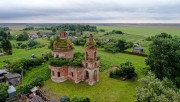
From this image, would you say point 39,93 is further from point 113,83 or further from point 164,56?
point 164,56

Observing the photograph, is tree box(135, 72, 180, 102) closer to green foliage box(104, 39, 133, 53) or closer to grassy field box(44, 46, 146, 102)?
grassy field box(44, 46, 146, 102)

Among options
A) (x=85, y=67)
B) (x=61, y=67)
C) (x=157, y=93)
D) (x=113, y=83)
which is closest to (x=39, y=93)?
(x=61, y=67)

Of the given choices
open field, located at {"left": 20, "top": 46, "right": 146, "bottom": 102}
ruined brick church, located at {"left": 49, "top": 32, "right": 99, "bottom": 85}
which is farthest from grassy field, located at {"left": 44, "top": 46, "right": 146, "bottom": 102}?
ruined brick church, located at {"left": 49, "top": 32, "right": 99, "bottom": 85}

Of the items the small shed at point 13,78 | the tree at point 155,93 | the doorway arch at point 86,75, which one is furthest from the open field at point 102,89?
the tree at point 155,93

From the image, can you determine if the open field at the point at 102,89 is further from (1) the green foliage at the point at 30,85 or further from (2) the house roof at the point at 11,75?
(2) the house roof at the point at 11,75

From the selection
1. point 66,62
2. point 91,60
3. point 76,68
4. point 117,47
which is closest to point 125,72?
point 91,60

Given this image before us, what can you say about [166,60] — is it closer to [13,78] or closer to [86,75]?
[86,75]
